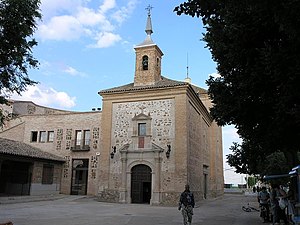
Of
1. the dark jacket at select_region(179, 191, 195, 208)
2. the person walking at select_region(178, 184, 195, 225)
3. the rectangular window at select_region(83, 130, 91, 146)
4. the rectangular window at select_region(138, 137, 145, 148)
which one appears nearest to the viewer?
the person walking at select_region(178, 184, 195, 225)

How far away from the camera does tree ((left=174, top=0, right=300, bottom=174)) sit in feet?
23.0

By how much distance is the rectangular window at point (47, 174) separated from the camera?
28.2 meters

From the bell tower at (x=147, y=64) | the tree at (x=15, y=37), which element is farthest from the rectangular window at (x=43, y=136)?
the tree at (x=15, y=37)

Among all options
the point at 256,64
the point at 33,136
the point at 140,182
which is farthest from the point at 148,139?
the point at 256,64

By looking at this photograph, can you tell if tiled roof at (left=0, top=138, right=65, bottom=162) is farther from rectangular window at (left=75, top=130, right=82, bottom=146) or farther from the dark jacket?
the dark jacket

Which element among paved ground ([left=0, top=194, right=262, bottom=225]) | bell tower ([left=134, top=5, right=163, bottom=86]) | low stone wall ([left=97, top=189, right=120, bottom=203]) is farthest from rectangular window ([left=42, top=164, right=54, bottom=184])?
bell tower ([left=134, top=5, right=163, bottom=86])

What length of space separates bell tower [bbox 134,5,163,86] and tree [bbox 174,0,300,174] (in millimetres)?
14429

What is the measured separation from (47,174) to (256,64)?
80.8 feet

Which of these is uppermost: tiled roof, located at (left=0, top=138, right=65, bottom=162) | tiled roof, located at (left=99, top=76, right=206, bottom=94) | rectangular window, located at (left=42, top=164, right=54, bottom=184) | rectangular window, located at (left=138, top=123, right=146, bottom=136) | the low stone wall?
tiled roof, located at (left=99, top=76, right=206, bottom=94)

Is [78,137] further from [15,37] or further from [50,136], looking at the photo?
[15,37]

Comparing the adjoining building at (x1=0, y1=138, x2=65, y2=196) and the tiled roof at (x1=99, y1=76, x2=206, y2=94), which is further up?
the tiled roof at (x1=99, y1=76, x2=206, y2=94)

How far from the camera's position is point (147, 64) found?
85.1ft

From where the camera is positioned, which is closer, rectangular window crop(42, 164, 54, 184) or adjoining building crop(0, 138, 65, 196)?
adjoining building crop(0, 138, 65, 196)

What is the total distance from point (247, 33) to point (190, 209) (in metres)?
6.59
